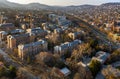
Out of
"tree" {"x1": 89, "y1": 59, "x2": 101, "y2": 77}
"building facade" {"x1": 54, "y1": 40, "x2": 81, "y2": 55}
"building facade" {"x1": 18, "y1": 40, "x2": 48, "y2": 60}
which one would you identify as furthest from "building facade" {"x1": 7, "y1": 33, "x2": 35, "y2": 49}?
"tree" {"x1": 89, "y1": 59, "x2": 101, "y2": 77}

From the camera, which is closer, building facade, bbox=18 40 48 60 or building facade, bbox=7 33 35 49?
building facade, bbox=18 40 48 60

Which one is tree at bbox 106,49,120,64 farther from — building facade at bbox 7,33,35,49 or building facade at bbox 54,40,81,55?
building facade at bbox 7,33,35,49

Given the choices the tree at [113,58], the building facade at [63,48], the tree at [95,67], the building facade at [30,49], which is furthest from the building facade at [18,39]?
the tree at [113,58]

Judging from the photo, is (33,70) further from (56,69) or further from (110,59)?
(110,59)

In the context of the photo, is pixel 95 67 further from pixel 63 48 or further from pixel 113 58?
pixel 63 48

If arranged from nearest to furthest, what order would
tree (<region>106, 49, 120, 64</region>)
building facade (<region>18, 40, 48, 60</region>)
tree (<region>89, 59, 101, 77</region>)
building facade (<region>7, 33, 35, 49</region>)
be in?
1. tree (<region>89, 59, 101, 77</region>)
2. tree (<region>106, 49, 120, 64</region>)
3. building facade (<region>18, 40, 48, 60</region>)
4. building facade (<region>7, 33, 35, 49</region>)

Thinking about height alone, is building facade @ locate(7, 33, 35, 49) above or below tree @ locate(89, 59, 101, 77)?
above

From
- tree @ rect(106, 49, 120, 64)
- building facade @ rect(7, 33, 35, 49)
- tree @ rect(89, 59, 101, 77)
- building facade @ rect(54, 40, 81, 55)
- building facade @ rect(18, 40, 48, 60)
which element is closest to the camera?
tree @ rect(89, 59, 101, 77)

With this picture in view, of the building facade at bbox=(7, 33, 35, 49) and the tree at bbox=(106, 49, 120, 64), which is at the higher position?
the building facade at bbox=(7, 33, 35, 49)

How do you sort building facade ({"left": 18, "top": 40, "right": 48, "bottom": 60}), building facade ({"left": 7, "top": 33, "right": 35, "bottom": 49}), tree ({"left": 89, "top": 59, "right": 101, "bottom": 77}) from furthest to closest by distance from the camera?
building facade ({"left": 7, "top": 33, "right": 35, "bottom": 49}) < building facade ({"left": 18, "top": 40, "right": 48, "bottom": 60}) < tree ({"left": 89, "top": 59, "right": 101, "bottom": 77})

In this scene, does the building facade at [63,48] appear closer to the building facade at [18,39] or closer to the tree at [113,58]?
the tree at [113,58]

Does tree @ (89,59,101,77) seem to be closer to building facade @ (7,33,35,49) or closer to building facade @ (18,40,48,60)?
building facade @ (18,40,48,60)

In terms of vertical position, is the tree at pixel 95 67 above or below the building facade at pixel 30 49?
below

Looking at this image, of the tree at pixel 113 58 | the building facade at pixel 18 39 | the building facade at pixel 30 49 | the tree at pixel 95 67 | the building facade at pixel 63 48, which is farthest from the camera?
the building facade at pixel 18 39
